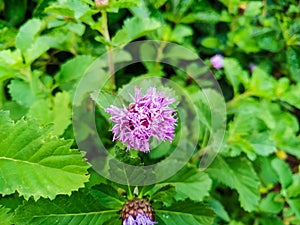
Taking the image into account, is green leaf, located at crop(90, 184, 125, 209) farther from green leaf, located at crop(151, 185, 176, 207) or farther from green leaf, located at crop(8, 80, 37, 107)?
green leaf, located at crop(8, 80, 37, 107)

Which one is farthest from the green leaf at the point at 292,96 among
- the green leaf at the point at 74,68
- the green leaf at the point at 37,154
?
the green leaf at the point at 37,154

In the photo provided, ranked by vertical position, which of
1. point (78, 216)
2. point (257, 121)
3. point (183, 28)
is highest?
point (183, 28)

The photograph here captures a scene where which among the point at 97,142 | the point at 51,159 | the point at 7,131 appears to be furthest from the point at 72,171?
the point at 97,142

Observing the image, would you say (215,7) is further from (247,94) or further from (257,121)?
(257,121)

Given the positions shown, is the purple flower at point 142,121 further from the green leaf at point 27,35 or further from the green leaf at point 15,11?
the green leaf at point 15,11

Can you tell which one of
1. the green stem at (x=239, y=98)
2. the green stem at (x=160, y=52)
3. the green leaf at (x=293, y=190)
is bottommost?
the green leaf at (x=293, y=190)

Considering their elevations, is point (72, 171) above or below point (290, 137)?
below
